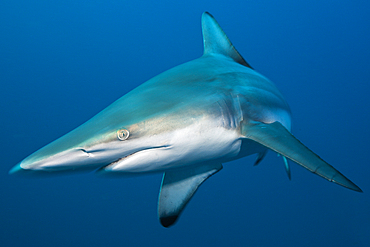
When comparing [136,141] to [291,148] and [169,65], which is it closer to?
[291,148]

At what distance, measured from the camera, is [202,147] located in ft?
4.51

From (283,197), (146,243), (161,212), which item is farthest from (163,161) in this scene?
(283,197)

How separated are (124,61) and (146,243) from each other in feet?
74.3

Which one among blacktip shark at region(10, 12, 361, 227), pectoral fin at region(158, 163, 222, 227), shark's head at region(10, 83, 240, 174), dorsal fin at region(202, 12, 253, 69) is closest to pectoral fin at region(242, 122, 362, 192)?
blacktip shark at region(10, 12, 361, 227)

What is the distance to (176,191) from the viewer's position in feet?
6.46

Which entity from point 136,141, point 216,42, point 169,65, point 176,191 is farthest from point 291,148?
point 169,65

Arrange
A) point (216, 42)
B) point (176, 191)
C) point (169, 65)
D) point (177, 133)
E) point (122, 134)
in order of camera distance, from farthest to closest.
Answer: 1. point (169, 65)
2. point (216, 42)
3. point (176, 191)
4. point (177, 133)
5. point (122, 134)

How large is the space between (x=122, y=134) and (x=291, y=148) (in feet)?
2.88

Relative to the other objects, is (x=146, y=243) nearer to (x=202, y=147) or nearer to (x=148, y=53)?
Answer: (x=202, y=147)

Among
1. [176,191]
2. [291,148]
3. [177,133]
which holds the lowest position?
[176,191]

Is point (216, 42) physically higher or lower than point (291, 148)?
higher

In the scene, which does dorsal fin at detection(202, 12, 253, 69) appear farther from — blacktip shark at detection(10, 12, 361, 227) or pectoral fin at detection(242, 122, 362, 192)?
pectoral fin at detection(242, 122, 362, 192)

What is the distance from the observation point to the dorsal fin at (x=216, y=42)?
2.73m

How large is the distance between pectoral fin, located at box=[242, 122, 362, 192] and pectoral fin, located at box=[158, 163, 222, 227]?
2.07ft
